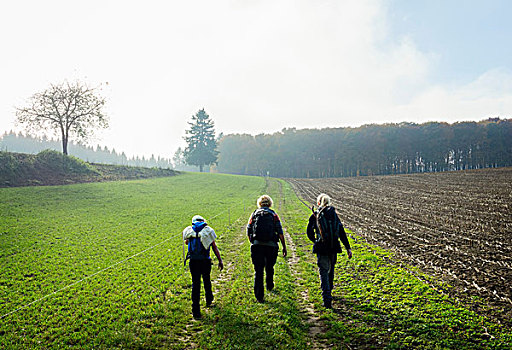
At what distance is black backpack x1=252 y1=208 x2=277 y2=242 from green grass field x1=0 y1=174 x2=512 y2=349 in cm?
169

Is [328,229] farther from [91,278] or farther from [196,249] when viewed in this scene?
[91,278]

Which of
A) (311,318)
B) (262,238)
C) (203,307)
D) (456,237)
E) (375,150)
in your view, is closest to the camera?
(311,318)

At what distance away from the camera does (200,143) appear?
7988 cm

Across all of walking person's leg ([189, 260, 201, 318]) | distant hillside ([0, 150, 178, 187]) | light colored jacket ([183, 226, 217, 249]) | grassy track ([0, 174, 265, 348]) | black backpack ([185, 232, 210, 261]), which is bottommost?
grassy track ([0, 174, 265, 348])

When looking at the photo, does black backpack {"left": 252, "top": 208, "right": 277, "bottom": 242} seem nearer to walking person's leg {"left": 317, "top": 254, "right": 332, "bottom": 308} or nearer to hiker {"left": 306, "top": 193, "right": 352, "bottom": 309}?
hiker {"left": 306, "top": 193, "right": 352, "bottom": 309}

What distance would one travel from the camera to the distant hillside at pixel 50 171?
3122cm

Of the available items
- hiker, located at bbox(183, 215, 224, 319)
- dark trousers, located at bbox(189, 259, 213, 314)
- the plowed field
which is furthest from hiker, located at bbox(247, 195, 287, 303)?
the plowed field

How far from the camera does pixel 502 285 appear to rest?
8078 millimetres

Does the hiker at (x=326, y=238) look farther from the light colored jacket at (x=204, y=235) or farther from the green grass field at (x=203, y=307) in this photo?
the light colored jacket at (x=204, y=235)

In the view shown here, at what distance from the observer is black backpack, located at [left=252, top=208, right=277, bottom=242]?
22.8ft

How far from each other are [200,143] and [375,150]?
6849cm

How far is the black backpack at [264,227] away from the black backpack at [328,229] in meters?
1.16

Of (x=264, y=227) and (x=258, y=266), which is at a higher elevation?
(x=264, y=227)

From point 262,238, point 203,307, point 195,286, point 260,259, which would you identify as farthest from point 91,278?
point 262,238
